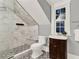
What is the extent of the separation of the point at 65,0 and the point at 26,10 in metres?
1.43

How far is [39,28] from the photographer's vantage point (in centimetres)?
392

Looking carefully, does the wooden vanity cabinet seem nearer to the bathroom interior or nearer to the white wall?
the bathroom interior

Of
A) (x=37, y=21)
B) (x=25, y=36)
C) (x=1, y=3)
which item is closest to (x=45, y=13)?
(x=37, y=21)

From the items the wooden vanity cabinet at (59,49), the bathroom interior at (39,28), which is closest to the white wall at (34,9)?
the bathroom interior at (39,28)

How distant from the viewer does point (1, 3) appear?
2078 mm

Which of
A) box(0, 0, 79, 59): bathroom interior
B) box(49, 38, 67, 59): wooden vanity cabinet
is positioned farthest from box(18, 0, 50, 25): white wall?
box(49, 38, 67, 59): wooden vanity cabinet

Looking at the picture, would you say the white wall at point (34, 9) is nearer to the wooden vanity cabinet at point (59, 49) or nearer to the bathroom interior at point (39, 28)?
the bathroom interior at point (39, 28)

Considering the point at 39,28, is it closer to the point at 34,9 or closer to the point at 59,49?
the point at 34,9

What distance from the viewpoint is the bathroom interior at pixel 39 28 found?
241 cm

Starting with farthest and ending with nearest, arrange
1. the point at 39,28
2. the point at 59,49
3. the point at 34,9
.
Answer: the point at 39,28
the point at 34,9
the point at 59,49

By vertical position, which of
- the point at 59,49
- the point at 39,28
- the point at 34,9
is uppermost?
the point at 34,9

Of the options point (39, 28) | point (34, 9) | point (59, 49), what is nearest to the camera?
point (59, 49)

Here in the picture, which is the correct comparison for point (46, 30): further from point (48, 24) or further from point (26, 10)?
point (26, 10)

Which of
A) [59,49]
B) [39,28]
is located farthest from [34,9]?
[59,49]
